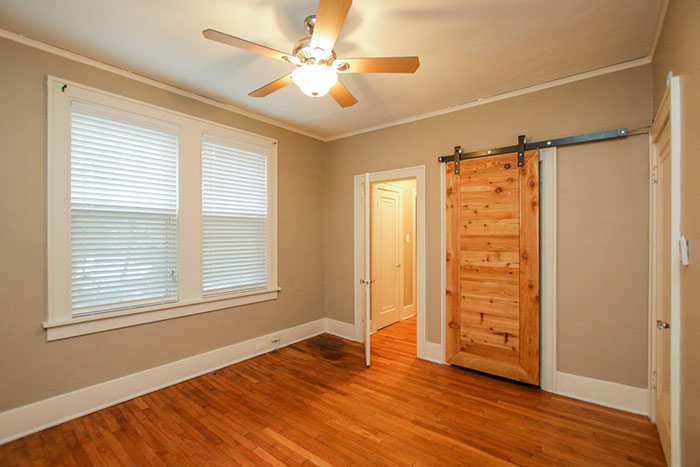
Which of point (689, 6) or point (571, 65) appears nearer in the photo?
point (689, 6)

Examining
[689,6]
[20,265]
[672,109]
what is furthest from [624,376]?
[20,265]

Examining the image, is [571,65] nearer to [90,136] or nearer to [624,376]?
[624,376]

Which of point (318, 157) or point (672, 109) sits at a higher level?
point (318, 157)

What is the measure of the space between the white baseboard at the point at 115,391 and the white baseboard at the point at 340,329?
3.11 ft

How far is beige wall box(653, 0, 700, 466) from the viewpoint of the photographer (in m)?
1.23

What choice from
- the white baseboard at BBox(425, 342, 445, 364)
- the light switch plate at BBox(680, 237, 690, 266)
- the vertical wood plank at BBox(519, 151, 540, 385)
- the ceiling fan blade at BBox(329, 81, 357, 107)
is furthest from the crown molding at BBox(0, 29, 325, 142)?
the light switch plate at BBox(680, 237, 690, 266)

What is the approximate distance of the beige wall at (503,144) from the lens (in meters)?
2.46

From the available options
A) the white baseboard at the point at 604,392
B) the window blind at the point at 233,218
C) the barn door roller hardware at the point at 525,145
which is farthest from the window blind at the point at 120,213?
the white baseboard at the point at 604,392

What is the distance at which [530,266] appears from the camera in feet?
9.36

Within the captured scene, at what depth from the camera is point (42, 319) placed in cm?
227

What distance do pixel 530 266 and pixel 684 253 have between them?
1.51m

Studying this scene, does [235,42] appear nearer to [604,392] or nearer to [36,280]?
[36,280]

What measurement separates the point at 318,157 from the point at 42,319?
3.38 m

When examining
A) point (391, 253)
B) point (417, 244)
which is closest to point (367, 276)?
point (417, 244)
